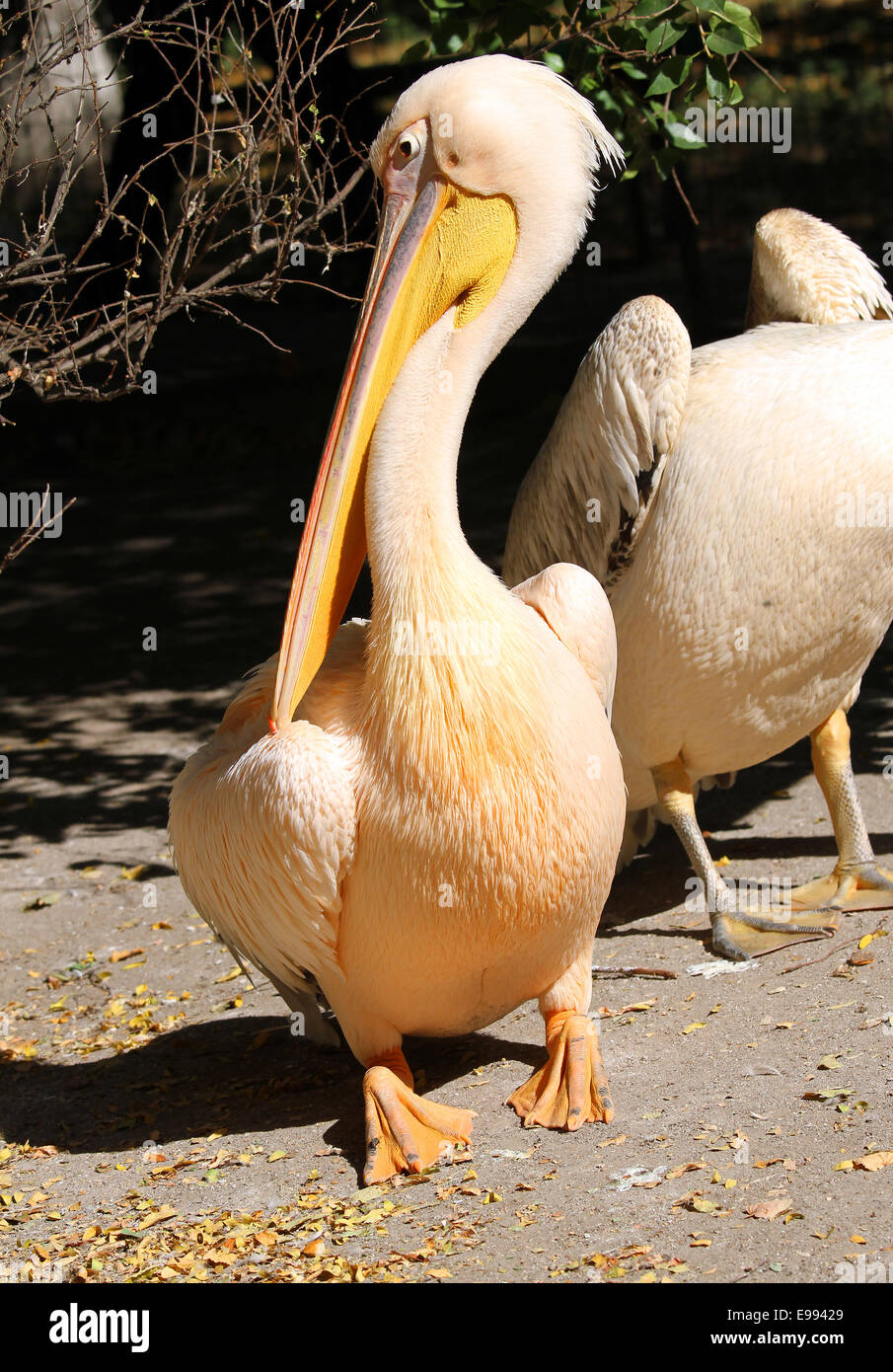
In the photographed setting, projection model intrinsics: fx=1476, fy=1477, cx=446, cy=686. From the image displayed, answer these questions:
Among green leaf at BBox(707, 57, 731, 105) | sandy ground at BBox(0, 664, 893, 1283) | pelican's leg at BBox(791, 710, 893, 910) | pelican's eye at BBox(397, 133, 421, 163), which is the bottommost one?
sandy ground at BBox(0, 664, 893, 1283)

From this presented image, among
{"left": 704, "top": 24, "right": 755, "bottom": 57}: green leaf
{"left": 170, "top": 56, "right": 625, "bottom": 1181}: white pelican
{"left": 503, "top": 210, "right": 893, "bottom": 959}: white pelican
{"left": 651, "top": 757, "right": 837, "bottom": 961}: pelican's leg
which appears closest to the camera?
{"left": 170, "top": 56, "right": 625, "bottom": 1181}: white pelican

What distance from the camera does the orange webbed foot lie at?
11.7 ft

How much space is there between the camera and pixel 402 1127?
11.4ft

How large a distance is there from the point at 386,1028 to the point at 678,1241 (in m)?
1.01

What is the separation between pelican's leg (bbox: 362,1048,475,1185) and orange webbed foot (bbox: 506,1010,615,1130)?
0.54ft

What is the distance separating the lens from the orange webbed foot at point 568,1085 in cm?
357

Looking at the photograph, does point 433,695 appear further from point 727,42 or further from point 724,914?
point 727,42

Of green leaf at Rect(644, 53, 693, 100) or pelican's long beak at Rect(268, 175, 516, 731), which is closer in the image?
pelican's long beak at Rect(268, 175, 516, 731)

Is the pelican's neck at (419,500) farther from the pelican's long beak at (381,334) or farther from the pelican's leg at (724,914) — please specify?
the pelican's leg at (724,914)

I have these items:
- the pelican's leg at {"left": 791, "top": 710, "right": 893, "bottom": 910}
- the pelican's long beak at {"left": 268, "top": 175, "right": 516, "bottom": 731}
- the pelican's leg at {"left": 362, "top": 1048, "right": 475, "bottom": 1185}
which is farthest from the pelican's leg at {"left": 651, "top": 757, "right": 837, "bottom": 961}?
the pelican's long beak at {"left": 268, "top": 175, "right": 516, "bottom": 731}

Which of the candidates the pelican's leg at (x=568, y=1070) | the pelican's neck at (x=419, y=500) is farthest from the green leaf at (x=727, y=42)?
the pelican's leg at (x=568, y=1070)

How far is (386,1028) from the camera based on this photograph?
12.2ft

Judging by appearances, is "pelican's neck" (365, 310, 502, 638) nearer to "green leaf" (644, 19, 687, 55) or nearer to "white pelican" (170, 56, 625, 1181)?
"white pelican" (170, 56, 625, 1181)
